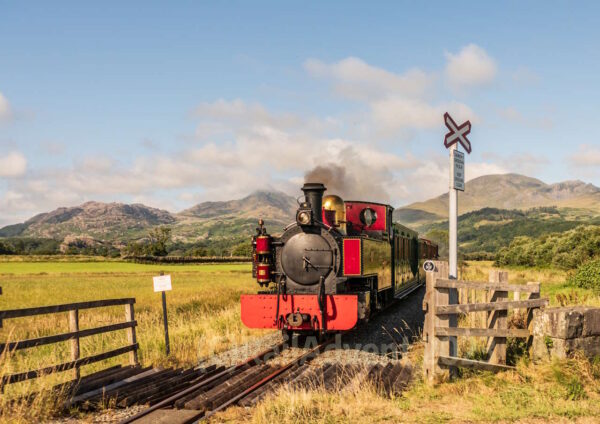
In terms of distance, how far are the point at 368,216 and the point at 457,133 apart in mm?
4887

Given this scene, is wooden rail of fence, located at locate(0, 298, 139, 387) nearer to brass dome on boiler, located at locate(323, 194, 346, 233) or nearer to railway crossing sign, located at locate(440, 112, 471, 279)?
brass dome on boiler, located at locate(323, 194, 346, 233)

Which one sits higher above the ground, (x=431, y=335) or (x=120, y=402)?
(x=431, y=335)

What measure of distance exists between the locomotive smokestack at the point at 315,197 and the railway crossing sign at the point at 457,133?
10.6 ft

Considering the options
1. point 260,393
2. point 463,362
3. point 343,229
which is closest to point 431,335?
point 463,362

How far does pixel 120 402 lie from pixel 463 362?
4.71 meters

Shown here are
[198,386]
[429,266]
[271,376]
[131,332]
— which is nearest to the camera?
[429,266]

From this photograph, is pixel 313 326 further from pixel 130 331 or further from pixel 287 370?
pixel 130 331

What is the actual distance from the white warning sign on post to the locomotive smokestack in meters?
3.21

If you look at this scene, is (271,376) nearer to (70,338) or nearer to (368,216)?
(70,338)

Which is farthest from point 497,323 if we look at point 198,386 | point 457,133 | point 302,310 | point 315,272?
point 198,386

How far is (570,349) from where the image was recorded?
758cm

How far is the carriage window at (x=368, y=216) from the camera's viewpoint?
45.1 feet

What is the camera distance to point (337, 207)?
1248 centimetres

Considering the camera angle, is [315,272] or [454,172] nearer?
[454,172]
